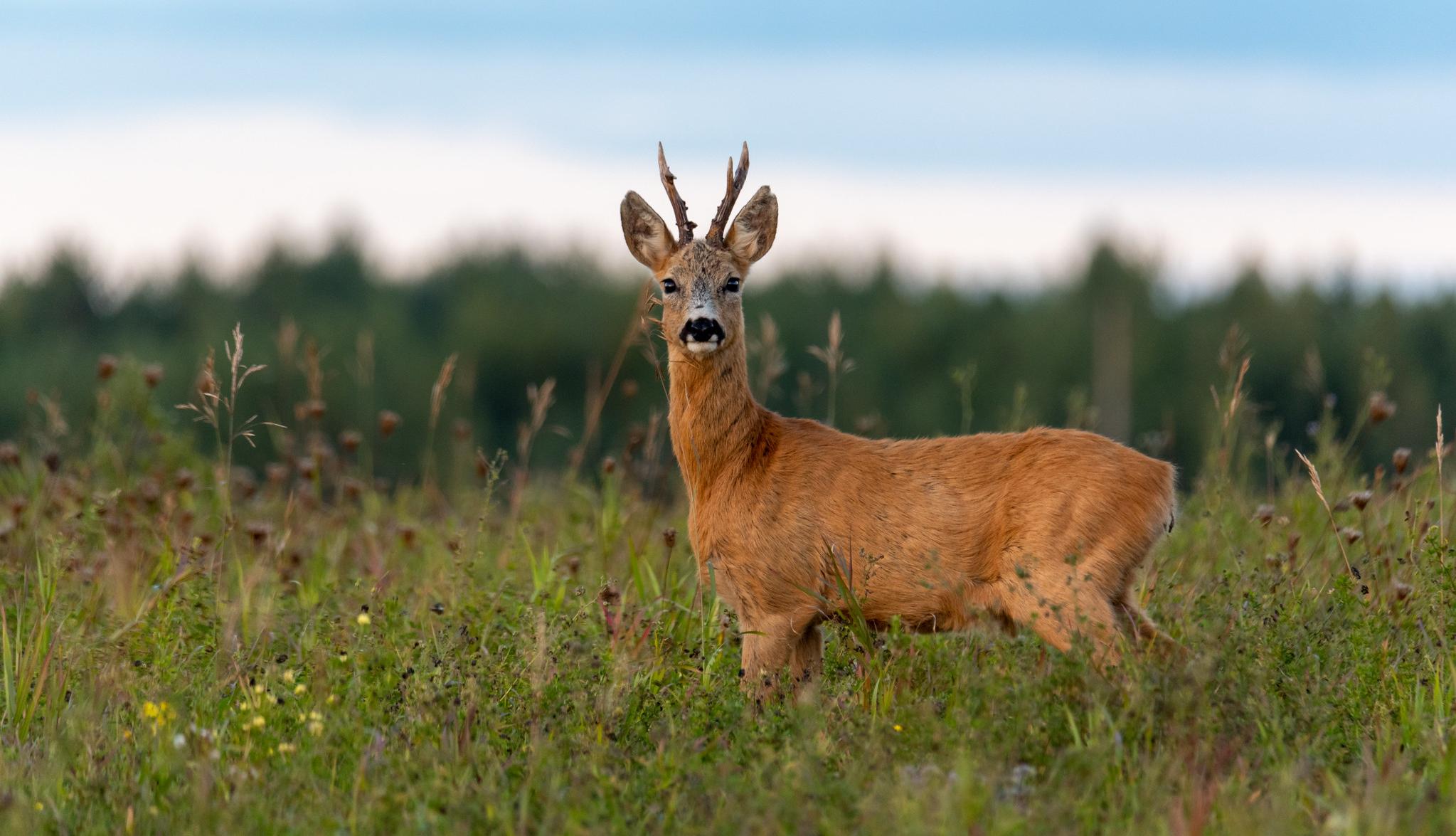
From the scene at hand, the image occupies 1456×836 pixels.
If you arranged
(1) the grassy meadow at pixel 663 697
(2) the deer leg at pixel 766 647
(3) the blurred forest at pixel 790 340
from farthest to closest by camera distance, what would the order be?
(3) the blurred forest at pixel 790 340, (2) the deer leg at pixel 766 647, (1) the grassy meadow at pixel 663 697

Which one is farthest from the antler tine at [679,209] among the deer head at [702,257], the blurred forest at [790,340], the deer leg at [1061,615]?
the blurred forest at [790,340]

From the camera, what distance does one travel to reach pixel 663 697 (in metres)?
5.24

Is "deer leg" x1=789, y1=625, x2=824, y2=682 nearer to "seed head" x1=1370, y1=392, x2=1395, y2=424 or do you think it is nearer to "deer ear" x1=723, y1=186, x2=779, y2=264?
"deer ear" x1=723, y1=186, x2=779, y2=264

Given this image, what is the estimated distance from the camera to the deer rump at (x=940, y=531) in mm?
5285

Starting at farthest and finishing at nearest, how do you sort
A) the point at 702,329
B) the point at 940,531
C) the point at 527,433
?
the point at 527,433
the point at 702,329
the point at 940,531

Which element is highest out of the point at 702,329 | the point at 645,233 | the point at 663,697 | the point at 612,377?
the point at 645,233

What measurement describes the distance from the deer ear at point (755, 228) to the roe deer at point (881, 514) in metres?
0.23

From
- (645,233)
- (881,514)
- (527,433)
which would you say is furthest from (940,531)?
(527,433)

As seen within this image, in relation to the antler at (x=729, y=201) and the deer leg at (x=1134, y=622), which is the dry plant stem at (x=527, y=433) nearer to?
the antler at (x=729, y=201)

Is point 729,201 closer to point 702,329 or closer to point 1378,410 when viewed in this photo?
point 702,329

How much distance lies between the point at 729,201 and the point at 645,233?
0.40 meters

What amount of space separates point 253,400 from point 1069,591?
146 feet

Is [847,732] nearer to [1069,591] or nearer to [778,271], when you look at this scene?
[1069,591]

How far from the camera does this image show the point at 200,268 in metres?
57.2
